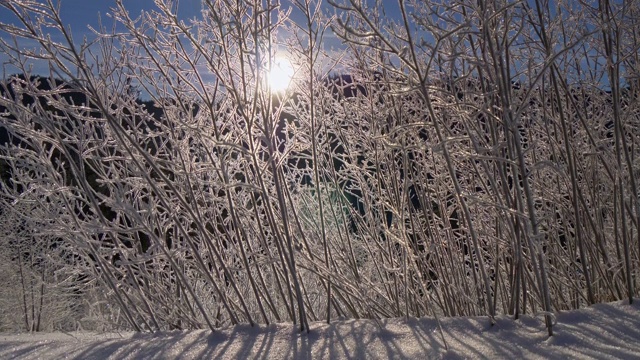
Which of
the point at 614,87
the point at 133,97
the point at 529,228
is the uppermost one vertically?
the point at 133,97

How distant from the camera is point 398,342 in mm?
2158

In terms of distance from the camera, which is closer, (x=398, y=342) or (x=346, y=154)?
(x=398, y=342)

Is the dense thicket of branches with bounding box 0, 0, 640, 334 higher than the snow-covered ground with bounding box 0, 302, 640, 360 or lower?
higher

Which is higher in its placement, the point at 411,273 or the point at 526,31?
the point at 526,31

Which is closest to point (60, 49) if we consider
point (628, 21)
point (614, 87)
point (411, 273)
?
point (411, 273)

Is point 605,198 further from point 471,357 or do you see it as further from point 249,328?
point 249,328

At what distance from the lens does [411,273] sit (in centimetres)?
287

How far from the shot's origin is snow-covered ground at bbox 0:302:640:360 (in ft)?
6.33

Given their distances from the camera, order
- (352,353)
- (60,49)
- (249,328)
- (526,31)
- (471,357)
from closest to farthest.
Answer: (471,357) → (352,353) → (60,49) → (249,328) → (526,31)

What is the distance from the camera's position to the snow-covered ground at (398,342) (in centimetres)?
193

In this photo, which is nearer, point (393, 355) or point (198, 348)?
point (393, 355)

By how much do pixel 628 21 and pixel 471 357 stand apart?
65.3 inches

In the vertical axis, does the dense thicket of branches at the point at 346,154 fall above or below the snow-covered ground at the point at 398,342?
above

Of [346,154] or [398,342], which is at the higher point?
[346,154]
